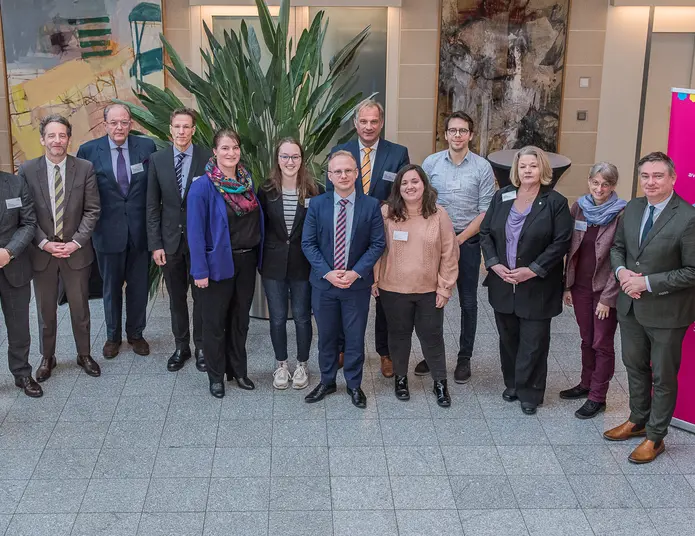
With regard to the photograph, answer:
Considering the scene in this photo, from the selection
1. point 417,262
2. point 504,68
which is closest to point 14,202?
point 417,262

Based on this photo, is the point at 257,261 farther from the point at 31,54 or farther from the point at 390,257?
the point at 31,54

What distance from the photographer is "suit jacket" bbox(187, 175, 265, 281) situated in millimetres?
4723

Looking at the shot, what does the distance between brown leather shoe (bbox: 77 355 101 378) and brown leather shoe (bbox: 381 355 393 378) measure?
180cm

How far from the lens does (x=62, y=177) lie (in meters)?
5.06

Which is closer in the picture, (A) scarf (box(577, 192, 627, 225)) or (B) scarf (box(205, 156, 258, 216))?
(A) scarf (box(577, 192, 627, 225))

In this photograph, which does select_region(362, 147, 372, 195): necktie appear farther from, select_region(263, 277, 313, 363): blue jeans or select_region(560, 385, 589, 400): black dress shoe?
select_region(560, 385, 589, 400): black dress shoe

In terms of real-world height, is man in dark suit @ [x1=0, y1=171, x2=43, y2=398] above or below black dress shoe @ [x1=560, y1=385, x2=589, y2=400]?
above

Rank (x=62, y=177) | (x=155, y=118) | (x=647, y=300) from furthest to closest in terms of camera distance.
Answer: (x=155, y=118)
(x=62, y=177)
(x=647, y=300)

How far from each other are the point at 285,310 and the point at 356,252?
672mm

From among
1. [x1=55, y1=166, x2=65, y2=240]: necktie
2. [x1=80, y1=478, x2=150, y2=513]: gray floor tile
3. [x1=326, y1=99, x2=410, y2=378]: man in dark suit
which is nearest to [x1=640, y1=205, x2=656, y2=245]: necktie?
[x1=326, y1=99, x2=410, y2=378]: man in dark suit

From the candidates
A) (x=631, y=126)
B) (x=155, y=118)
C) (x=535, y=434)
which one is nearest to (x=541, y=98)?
(x=631, y=126)

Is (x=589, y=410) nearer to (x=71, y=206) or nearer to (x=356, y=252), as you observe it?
(x=356, y=252)

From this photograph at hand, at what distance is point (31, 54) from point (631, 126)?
5960 millimetres

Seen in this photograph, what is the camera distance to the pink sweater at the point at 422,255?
187 inches
